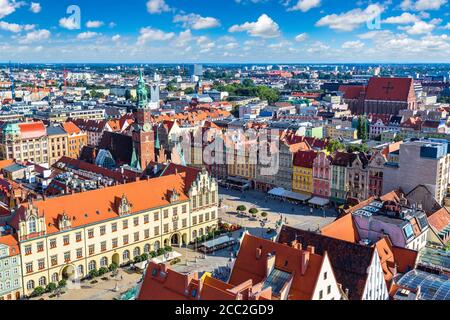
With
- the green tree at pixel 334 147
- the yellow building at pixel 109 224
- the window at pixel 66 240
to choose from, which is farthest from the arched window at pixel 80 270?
the green tree at pixel 334 147

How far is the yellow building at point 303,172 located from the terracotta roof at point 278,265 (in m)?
48.5

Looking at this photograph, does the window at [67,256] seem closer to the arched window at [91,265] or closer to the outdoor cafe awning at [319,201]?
the arched window at [91,265]

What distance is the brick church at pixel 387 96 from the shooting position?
6973 inches

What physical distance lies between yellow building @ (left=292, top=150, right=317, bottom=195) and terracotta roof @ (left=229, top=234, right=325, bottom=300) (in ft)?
159

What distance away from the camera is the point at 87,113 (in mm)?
165375

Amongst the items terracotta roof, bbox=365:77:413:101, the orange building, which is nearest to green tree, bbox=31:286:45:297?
the orange building

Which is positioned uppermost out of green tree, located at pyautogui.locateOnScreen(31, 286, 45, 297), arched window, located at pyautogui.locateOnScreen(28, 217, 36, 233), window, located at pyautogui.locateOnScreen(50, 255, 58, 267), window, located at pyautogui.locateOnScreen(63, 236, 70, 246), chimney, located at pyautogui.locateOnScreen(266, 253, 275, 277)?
chimney, located at pyautogui.locateOnScreen(266, 253, 275, 277)

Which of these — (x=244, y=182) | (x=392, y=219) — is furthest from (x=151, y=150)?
(x=392, y=219)

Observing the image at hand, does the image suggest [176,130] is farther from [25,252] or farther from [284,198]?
[25,252]

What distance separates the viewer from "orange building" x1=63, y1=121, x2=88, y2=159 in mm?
123438

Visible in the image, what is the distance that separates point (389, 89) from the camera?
183 meters

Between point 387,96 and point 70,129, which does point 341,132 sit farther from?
point 70,129

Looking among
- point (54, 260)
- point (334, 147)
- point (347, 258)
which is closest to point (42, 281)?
point (54, 260)

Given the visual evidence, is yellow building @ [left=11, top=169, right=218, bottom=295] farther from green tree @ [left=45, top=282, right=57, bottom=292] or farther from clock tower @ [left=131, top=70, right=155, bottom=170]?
clock tower @ [left=131, top=70, right=155, bottom=170]
